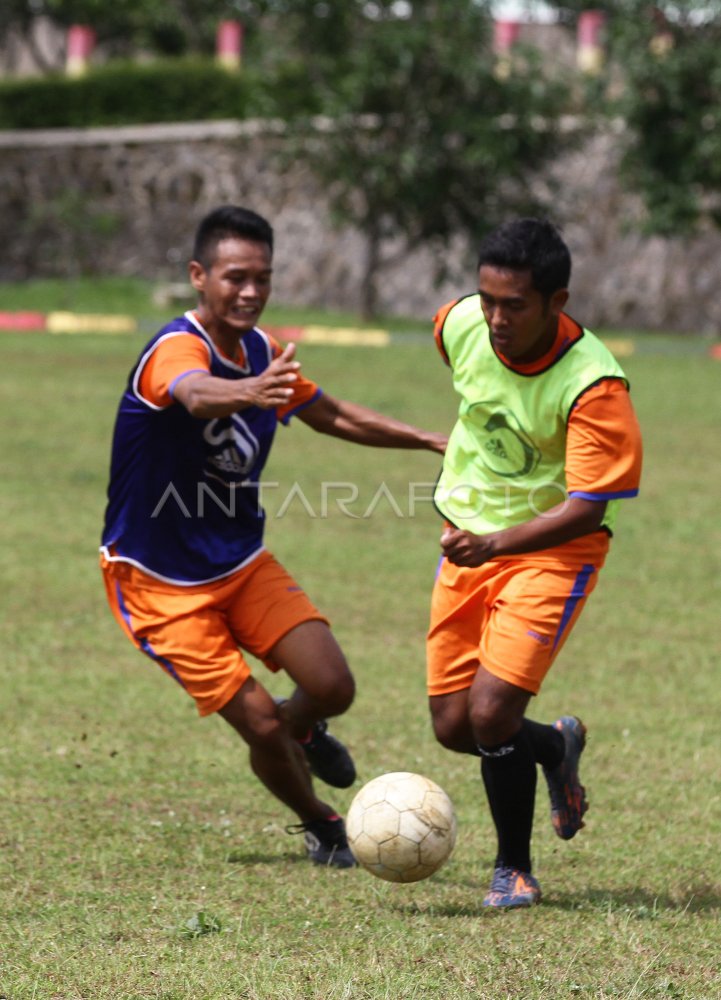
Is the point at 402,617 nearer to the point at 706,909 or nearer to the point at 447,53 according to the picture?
the point at 706,909

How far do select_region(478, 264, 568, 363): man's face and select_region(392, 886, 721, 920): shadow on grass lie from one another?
1.74 m

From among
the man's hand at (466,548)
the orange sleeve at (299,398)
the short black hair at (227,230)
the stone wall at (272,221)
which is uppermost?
the short black hair at (227,230)

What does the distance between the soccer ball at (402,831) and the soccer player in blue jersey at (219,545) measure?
20.2 inches

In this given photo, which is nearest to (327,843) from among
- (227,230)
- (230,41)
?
(227,230)

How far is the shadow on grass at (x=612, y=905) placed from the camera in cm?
522

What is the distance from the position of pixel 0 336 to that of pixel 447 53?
30.2 ft

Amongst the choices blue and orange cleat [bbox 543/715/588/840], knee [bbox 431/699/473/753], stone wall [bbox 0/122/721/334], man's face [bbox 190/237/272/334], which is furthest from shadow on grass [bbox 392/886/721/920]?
stone wall [bbox 0/122/721/334]

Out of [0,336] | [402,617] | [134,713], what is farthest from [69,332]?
[134,713]

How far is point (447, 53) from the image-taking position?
2877cm

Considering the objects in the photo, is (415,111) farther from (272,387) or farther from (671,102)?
(272,387)

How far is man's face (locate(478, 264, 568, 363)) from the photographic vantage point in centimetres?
524

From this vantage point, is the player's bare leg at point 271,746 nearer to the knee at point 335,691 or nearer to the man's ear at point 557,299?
the knee at point 335,691

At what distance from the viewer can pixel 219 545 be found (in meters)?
5.86

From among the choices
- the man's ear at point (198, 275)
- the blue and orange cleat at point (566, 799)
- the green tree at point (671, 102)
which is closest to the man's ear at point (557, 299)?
the man's ear at point (198, 275)
